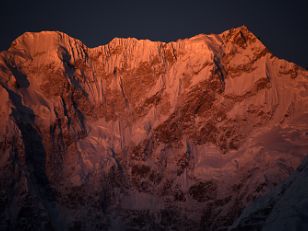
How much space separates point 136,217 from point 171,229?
25.2 ft

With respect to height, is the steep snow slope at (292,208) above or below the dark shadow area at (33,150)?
below

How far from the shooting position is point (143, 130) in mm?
133875

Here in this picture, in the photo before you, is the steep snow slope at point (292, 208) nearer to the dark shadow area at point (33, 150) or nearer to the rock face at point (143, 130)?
the rock face at point (143, 130)

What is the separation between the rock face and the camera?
11919cm

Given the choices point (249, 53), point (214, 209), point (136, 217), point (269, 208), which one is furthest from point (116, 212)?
point (269, 208)

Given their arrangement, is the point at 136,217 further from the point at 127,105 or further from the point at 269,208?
the point at 269,208

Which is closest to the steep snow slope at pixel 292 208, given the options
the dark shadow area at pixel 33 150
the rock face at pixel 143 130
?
the rock face at pixel 143 130

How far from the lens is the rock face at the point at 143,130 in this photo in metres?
119

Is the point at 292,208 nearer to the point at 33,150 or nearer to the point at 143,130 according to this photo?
the point at 143,130

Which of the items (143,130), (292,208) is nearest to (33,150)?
(143,130)

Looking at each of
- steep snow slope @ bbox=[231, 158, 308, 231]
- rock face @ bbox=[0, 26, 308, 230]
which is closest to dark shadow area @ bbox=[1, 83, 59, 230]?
rock face @ bbox=[0, 26, 308, 230]

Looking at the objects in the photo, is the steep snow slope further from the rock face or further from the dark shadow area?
the dark shadow area

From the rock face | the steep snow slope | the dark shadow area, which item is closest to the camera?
the steep snow slope

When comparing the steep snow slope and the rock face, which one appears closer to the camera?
the steep snow slope
